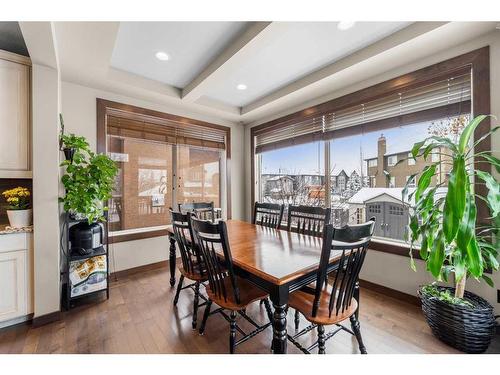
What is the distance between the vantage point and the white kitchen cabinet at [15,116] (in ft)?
6.33

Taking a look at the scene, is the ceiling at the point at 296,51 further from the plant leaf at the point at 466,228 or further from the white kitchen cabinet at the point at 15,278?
the white kitchen cabinet at the point at 15,278

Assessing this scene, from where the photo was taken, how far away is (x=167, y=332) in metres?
1.87

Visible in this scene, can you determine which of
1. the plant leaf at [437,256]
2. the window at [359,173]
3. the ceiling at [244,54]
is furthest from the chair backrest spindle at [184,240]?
the window at [359,173]

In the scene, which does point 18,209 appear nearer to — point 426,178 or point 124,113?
point 124,113

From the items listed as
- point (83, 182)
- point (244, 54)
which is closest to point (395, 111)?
point (244, 54)

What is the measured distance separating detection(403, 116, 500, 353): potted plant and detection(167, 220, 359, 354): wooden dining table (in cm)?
68

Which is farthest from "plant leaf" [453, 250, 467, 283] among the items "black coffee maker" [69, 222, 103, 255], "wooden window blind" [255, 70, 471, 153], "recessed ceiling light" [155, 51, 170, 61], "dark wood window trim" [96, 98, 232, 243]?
"dark wood window trim" [96, 98, 232, 243]

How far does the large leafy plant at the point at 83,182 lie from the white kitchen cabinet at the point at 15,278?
0.44m

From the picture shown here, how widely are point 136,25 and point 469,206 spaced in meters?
2.95

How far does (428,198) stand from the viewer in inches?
68.2

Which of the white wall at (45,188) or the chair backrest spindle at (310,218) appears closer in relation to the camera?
the white wall at (45,188)
